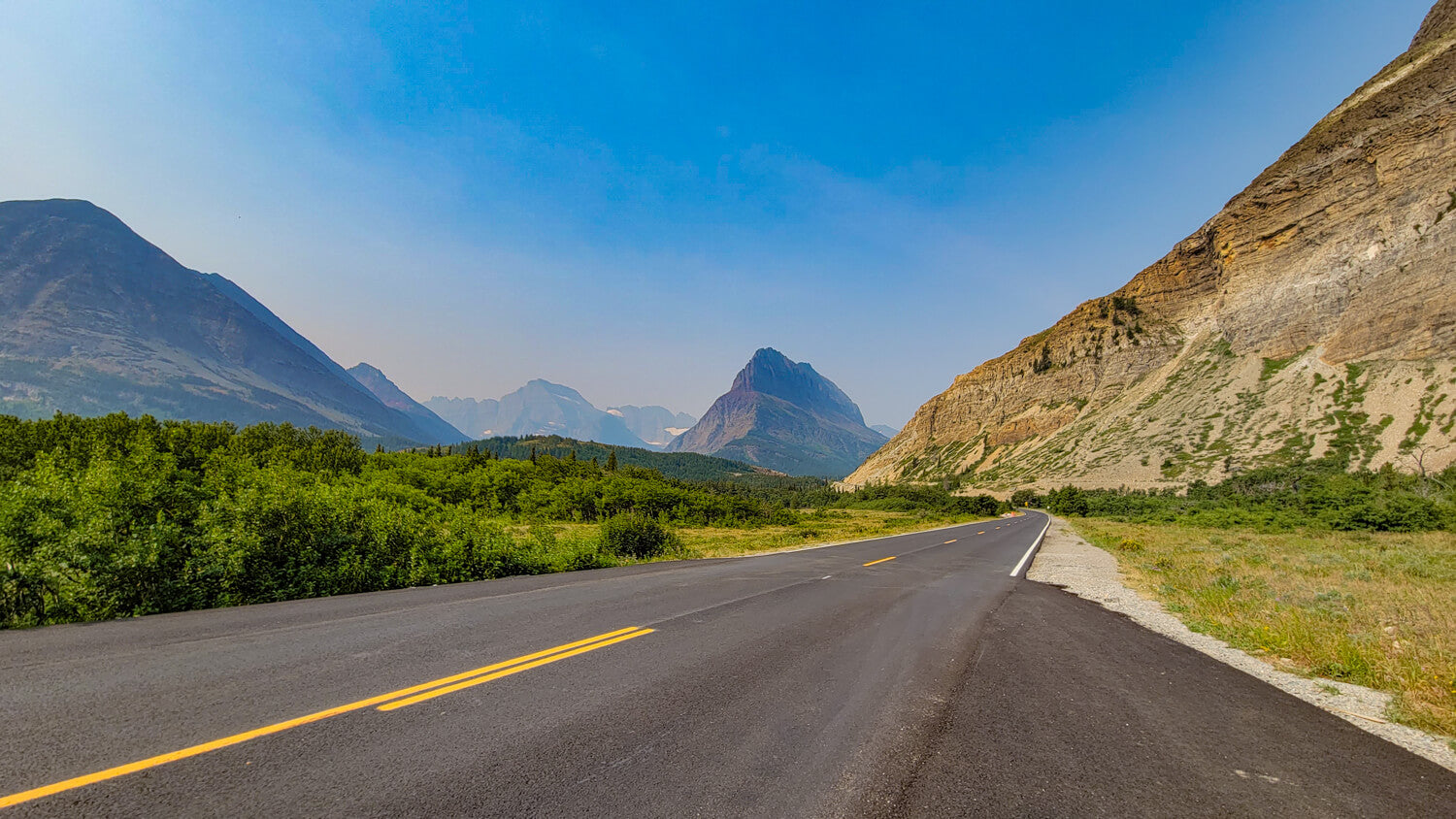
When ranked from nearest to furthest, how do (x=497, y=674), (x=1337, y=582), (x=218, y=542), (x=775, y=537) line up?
(x=497, y=674) < (x=218, y=542) < (x=1337, y=582) < (x=775, y=537)

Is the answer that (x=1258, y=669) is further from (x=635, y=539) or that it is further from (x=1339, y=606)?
(x=635, y=539)

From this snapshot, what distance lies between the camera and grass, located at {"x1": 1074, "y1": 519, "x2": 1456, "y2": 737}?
6.72 meters

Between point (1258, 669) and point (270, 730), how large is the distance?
1118 cm

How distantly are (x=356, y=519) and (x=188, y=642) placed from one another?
20.5 ft

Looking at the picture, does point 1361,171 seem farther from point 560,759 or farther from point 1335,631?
point 560,759

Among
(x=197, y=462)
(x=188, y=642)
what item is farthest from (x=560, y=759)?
(x=197, y=462)

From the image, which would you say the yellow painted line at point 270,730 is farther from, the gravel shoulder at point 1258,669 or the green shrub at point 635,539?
the green shrub at point 635,539

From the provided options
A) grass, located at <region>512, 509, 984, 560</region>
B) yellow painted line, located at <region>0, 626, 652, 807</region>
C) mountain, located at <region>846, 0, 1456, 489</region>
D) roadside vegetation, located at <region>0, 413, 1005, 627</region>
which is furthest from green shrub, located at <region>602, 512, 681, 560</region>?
mountain, located at <region>846, 0, 1456, 489</region>

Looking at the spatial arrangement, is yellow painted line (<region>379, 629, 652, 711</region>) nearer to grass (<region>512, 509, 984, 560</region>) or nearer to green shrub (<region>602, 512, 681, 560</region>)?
grass (<region>512, 509, 984, 560</region>)

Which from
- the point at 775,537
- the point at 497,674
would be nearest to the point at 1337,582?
the point at 497,674

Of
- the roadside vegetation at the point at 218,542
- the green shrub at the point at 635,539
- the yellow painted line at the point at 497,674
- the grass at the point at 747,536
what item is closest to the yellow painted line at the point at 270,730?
the yellow painted line at the point at 497,674

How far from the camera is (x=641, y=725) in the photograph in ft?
15.9

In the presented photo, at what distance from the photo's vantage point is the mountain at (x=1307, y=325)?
63625 mm

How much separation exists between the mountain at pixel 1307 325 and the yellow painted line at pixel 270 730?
83.8 m
